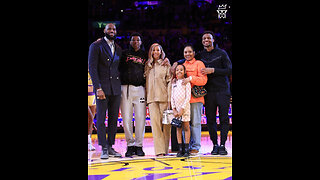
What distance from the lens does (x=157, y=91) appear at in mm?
4617

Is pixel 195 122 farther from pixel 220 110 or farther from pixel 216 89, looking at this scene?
pixel 216 89

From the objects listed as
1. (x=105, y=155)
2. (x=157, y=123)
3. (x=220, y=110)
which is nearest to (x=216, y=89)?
(x=220, y=110)

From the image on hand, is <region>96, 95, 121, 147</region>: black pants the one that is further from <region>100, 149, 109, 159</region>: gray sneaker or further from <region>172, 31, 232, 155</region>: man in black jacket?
<region>172, 31, 232, 155</region>: man in black jacket

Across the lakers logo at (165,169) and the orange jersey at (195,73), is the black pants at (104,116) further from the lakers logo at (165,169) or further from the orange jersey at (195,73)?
the orange jersey at (195,73)

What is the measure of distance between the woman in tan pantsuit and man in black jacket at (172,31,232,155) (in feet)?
0.83

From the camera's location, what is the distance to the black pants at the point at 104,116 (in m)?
4.38

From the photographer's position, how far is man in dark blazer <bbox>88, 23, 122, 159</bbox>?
437 centimetres

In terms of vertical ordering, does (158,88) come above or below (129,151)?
above

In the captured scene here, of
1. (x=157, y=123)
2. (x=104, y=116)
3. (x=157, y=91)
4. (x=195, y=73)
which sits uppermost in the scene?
(x=195, y=73)

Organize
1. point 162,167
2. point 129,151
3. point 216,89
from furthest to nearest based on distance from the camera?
point 216,89
point 129,151
point 162,167

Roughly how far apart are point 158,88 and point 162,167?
4.18 ft
